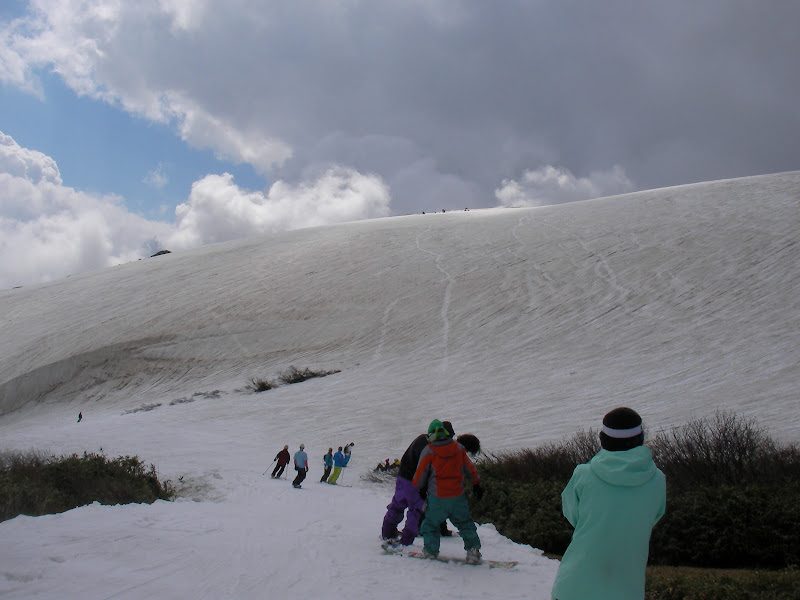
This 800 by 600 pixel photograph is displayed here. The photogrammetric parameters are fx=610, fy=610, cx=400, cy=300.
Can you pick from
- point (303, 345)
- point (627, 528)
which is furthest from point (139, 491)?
point (303, 345)

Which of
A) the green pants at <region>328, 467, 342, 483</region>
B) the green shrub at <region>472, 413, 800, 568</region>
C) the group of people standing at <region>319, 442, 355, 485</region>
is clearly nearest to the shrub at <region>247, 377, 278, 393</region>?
the group of people standing at <region>319, 442, 355, 485</region>

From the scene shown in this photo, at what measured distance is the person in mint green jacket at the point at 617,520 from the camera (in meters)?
2.88

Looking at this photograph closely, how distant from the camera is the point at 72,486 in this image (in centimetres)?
857

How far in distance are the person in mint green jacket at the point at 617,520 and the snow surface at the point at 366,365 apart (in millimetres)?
2168

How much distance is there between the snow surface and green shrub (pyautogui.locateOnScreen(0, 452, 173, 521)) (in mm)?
757

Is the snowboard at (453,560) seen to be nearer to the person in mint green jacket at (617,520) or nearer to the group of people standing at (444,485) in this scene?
the group of people standing at (444,485)

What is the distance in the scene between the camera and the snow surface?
5.43 meters

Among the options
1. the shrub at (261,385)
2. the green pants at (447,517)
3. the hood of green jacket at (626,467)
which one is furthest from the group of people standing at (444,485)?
the shrub at (261,385)

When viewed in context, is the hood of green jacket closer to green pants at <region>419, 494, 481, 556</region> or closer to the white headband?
the white headband

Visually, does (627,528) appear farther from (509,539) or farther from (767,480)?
(767,480)

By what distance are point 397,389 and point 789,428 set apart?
12111mm

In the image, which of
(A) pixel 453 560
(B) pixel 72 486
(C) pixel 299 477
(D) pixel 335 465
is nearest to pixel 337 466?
(D) pixel 335 465

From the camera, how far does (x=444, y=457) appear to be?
559cm

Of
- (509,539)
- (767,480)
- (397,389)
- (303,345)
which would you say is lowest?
(509,539)
